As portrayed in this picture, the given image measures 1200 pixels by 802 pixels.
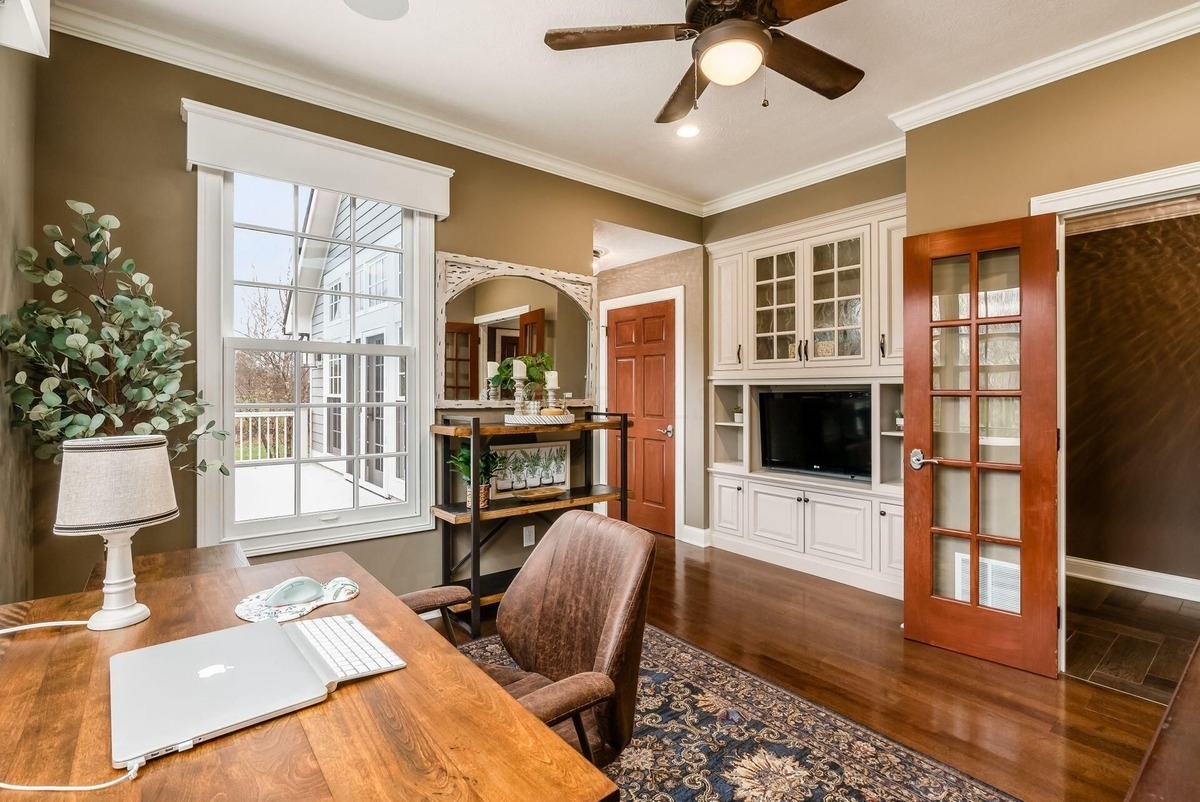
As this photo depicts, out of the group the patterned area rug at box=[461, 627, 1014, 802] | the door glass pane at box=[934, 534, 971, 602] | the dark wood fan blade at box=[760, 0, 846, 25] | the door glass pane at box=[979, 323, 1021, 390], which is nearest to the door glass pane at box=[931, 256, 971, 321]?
the door glass pane at box=[979, 323, 1021, 390]

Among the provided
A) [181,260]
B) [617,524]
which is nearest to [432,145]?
[181,260]

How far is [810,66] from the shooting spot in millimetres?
2049

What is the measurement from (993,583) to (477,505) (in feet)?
8.31

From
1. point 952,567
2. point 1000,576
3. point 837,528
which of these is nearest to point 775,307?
point 837,528

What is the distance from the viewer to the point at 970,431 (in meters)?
2.81

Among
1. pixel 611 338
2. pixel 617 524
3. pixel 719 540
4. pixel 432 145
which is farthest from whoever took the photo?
pixel 611 338

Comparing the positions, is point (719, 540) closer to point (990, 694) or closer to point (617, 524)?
point (990, 694)

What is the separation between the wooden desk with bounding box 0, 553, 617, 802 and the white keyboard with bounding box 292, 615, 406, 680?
1.0 inches

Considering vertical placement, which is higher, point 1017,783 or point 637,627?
point 637,627

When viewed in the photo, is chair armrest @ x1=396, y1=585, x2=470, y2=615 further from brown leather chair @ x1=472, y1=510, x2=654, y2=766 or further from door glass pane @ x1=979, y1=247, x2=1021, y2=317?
door glass pane @ x1=979, y1=247, x2=1021, y2=317

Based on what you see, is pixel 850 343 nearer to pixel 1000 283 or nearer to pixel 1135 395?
pixel 1000 283

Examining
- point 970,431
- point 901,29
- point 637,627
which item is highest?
point 901,29

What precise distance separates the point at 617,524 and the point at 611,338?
13.9 ft

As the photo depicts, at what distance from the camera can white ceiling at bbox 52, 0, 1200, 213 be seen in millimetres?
2270
